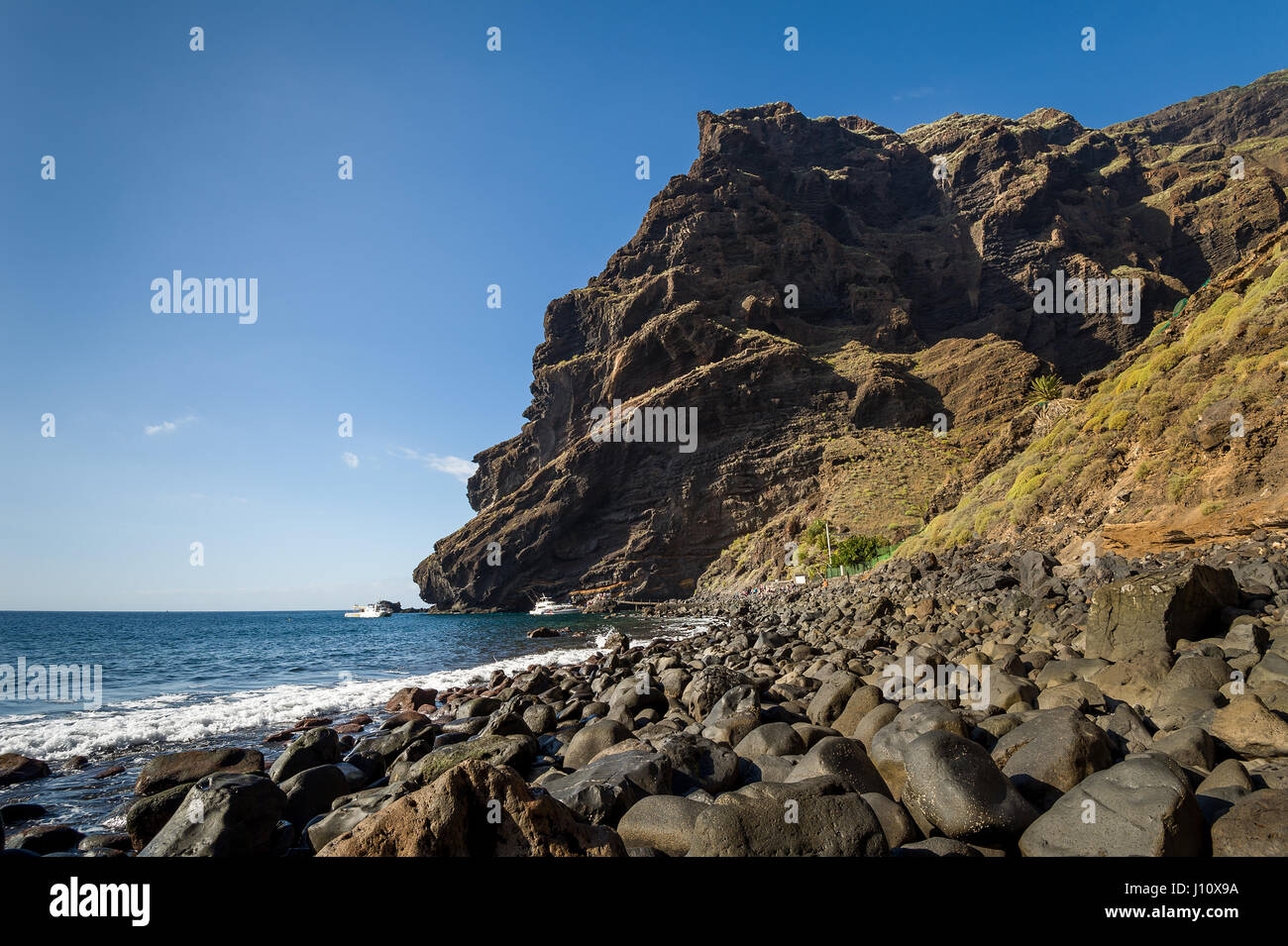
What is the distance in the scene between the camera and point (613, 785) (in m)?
5.90

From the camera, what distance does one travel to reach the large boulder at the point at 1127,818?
13.0 feet

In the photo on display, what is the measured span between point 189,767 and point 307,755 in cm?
169

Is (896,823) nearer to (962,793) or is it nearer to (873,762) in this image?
(962,793)

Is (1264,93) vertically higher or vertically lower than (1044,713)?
higher

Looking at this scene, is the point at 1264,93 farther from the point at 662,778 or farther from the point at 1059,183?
the point at 662,778

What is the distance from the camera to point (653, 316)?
10481cm

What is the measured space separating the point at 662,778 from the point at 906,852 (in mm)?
2618

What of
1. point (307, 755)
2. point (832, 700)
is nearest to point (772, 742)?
point (832, 700)

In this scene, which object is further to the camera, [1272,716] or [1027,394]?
[1027,394]

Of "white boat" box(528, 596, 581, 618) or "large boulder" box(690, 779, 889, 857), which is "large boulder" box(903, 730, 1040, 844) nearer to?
"large boulder" box(690, 779, 889, 857)

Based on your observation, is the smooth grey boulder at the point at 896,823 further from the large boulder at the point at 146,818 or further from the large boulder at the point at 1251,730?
the large boulder at the point at 146,818

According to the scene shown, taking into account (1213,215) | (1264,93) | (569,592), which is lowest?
(569,592)

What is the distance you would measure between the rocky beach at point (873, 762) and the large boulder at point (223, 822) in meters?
0.02
